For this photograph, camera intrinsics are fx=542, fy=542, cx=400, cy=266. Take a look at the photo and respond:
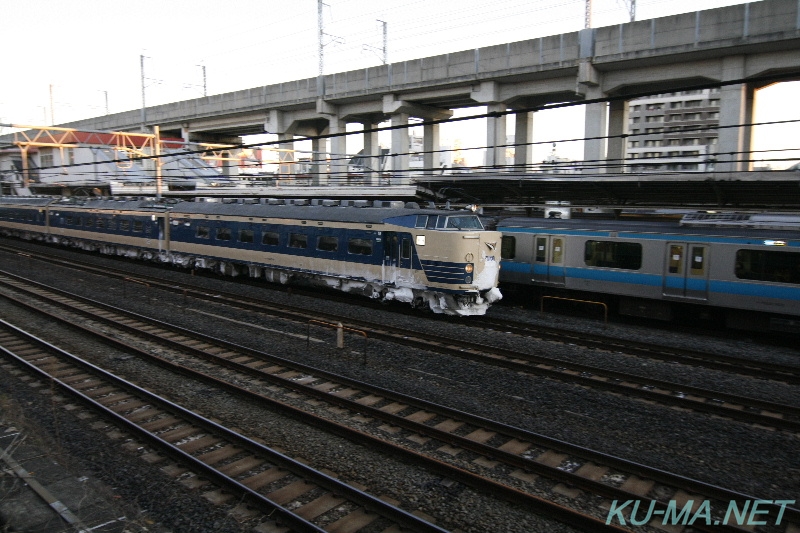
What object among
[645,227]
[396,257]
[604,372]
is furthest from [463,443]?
[645,227]

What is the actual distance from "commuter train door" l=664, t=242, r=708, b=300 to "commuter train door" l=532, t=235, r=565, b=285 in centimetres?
323

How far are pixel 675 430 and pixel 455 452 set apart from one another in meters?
3.75

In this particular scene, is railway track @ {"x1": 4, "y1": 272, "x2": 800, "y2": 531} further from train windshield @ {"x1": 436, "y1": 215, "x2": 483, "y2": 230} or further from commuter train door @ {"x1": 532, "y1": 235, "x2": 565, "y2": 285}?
commuter train door @ {"x1": 532, "y1": 235, "x2": 565, "y2": 285}

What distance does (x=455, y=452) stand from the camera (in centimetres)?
786

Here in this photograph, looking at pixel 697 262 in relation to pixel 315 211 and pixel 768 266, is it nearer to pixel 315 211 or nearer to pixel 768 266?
pixel 768 266

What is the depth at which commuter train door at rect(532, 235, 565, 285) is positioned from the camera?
17.8m

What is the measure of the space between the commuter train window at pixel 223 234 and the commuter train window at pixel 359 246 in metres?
7.16

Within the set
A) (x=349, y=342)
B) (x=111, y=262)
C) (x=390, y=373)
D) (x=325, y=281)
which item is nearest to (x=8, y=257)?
(x=111, y=262)

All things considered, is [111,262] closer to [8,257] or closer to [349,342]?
[8,257]

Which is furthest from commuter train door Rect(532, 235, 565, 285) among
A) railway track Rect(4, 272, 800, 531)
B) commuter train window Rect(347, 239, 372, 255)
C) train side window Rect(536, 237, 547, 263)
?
railway track Rect(4, 272, 800, 531)

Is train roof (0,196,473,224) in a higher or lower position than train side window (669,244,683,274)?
higher

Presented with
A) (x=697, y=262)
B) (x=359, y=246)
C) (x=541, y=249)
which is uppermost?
(x=359, y=246)

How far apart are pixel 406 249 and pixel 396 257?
1.61 feet

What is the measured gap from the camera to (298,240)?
19.4 m
